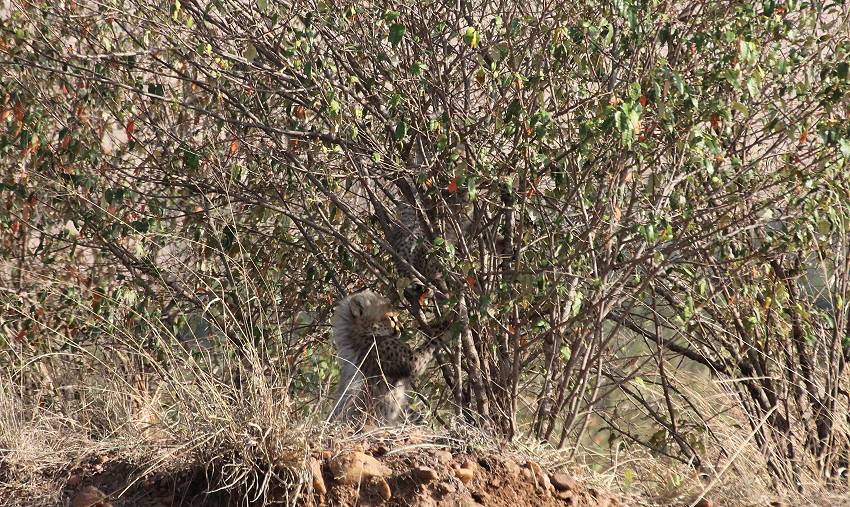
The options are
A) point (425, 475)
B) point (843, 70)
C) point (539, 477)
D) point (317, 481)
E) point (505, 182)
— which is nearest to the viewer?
point (317, 481)

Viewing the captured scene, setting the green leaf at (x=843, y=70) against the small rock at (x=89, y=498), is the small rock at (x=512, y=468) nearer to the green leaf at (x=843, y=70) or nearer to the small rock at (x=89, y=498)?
the small rock at (x=89, y=498)

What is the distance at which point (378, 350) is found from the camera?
528 centimetres

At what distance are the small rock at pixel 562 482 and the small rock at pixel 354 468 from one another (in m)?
0.69

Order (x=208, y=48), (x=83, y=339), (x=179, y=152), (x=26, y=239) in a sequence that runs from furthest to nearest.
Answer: (x=26, y=239) < (x=83, y=339) < (x=179, y=152) < (x=208, y=48)

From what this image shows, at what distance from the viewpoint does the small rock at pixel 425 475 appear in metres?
3.71

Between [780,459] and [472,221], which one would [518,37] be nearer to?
[472,221]

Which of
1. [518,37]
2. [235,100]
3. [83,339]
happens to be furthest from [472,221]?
[83,339]

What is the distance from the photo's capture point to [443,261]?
14.8 ft

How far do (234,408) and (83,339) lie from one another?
2.56 metres

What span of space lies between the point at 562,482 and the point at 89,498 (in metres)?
1.70

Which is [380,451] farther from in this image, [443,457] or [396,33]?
[396,33]

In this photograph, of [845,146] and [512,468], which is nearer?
[512,468]

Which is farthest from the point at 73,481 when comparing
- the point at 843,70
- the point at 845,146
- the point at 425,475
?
the point at 843,70

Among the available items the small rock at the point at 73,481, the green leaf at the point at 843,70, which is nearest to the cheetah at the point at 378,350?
the small rock at the point at 73,481
